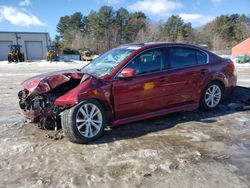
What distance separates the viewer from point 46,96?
15.7 feet

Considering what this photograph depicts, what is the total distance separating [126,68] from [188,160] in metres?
1.88

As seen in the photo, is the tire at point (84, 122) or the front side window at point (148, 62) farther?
the front side window at point (148, 62)

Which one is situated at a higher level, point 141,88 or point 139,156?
point 141,88

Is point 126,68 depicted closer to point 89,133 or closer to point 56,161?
point 89,133

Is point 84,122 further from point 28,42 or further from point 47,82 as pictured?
point 28,42

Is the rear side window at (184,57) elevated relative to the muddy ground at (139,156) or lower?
elevated

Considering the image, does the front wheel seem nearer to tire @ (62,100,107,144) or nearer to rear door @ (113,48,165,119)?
rear door @ (113,48,165,119)

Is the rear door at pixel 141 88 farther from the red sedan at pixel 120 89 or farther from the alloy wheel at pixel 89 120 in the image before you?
the alloy wheel at pixel 89 120

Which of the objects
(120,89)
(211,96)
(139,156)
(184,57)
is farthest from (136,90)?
(211,96)

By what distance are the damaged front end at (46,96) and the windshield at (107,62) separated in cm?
39

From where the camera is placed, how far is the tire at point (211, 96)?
614cm

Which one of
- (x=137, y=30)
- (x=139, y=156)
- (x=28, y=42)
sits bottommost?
(x=139, y=156)

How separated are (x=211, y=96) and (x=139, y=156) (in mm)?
2960

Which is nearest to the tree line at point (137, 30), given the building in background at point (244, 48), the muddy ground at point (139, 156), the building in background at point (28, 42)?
the building in background at point (28, 42)
